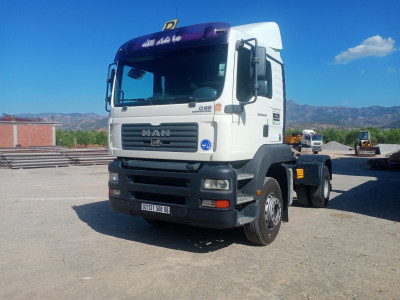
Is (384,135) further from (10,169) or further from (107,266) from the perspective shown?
(107,266)

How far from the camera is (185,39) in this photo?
5.04 m

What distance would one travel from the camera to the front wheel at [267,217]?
17.0 ft

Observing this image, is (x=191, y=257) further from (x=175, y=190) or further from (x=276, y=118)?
(x=276, y=118)

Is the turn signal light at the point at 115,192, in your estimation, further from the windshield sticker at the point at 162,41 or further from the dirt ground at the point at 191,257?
the windshield sticker at the point at 162,41

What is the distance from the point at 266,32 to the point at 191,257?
12.9ft

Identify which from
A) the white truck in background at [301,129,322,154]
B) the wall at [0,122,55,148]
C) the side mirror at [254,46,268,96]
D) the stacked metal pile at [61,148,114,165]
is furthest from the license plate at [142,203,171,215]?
the wall at [0,122,55,148]

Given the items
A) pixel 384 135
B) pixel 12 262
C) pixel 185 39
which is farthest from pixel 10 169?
pixel 384 135

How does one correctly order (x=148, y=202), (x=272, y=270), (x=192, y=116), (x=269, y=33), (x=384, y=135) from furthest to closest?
(x=384, y=135), (x=269, y=33), (x=148, y=202), (x=192, y=116), (x=272, y=270)

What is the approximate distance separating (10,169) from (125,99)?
14.6 meters

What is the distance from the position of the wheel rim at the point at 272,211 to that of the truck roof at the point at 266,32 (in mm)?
2608

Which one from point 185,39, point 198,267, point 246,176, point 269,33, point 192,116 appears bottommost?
point 198,267

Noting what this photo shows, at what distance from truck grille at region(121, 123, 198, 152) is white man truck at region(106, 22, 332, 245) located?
14 mm

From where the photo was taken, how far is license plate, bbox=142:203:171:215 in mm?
4953

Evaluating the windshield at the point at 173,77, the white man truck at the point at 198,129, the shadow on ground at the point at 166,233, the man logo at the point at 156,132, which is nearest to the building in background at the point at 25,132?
the shadow on ground at the point at 166,233
